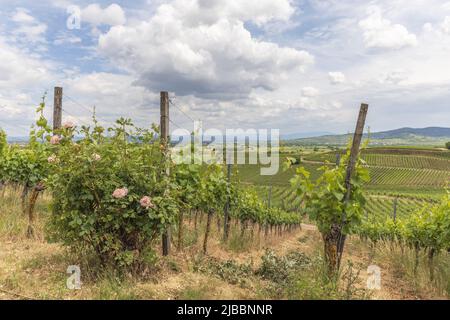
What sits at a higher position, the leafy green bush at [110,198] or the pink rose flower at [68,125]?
the pink rose flower at [68,125]

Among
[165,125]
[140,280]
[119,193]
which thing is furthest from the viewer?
[165,125]

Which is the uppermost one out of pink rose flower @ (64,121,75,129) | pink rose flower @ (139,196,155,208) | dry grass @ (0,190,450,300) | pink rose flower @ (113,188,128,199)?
pink rose flower @ (64,121,75,129)

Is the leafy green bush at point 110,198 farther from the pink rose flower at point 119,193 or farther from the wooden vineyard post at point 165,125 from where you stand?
the wooden vineyard post at point 165,125

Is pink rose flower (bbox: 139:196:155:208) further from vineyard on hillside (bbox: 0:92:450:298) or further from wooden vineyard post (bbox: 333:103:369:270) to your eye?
wooden vineyard post (bbox: 333:103:369:270)

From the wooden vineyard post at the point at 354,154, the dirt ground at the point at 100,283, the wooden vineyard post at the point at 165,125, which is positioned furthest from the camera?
the wooden vineyard post at the point at 165,125

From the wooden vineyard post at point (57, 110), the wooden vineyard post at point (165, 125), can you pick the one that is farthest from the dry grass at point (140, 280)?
the wooden vineyard post at point (57, 110)

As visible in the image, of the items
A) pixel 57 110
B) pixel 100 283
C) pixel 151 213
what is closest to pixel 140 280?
pixel 100 283

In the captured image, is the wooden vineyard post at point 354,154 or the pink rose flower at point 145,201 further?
the wooden vineyard post at point 354,154

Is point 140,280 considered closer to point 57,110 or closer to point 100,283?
point 100,283

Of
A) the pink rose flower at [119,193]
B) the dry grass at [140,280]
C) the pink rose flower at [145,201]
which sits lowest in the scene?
the dry grass at [140,280]

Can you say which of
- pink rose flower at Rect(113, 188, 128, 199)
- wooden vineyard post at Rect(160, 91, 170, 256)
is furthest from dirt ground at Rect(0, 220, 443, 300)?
pink rose flower at Rect(113, 188, 128, 199)
